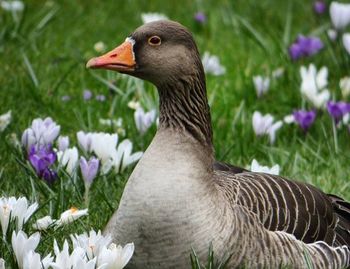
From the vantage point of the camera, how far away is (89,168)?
5.07m

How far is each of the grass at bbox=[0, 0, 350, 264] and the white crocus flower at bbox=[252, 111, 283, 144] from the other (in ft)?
0.23

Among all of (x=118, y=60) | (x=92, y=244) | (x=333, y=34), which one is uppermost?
(x=118, y=60)

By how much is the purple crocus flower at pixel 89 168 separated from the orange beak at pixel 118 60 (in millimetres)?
783

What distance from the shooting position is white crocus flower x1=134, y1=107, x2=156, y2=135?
19.7ft

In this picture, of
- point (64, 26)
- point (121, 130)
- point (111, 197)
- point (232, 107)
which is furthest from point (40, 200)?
point (64, 26)

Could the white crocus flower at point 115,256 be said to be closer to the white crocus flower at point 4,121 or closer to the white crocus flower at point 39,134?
the white crocus flower at point 39,134

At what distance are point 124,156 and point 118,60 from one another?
3.90 ft

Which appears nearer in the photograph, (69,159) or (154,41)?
(154,41)

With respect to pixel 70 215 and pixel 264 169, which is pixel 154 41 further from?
pixel 264 169

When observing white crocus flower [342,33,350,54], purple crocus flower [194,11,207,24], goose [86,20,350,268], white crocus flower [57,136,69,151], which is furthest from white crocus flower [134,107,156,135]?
purple crocus flower [194,11,207,24]

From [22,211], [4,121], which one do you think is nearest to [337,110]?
[4,121]

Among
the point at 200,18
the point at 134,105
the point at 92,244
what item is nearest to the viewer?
the point at 92,244

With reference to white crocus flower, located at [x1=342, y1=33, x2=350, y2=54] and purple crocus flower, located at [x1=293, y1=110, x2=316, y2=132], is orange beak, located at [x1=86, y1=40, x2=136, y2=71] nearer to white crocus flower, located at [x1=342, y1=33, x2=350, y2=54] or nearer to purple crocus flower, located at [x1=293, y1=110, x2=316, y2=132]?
purple crocus flower, located at [x1=293, y1=110, x2=316, y2=132]

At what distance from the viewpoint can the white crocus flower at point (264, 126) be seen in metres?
6.20
